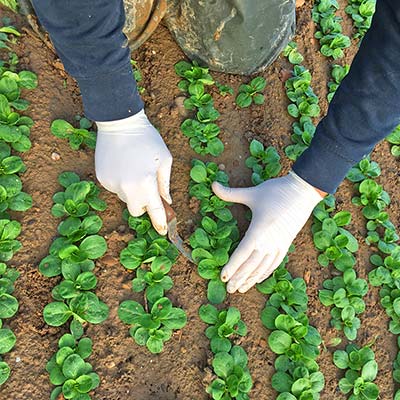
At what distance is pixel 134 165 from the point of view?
1.51 meters

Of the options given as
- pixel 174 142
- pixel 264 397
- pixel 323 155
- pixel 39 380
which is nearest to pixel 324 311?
pixel 264 397

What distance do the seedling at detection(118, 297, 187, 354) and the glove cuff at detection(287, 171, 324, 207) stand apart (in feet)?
1.67

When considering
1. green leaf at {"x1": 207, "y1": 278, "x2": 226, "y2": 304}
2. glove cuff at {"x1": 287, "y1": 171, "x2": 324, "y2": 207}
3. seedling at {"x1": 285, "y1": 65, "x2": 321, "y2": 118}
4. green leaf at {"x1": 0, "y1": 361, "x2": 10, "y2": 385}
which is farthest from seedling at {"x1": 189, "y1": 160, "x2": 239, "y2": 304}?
green leaf at {"x1": 0, "y1": 361, "x2": 10, "y2": 385}

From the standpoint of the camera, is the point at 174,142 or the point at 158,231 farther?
the point at 174,142

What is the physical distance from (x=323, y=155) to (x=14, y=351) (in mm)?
979

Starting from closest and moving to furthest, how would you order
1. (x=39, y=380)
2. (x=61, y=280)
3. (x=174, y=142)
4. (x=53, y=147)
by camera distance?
(x=39, y=380) → (x=61, y=280) → (x=53, y=147) → (x=174, y=142)

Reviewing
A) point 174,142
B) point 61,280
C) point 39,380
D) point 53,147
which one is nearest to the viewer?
point 39,380

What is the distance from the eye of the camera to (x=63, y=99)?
5.62ft

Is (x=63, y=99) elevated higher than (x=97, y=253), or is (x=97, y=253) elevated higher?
(x=63, y=99)

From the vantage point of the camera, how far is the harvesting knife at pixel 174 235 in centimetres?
159

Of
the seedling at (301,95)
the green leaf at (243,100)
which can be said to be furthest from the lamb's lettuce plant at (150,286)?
the seedling at (301,95)

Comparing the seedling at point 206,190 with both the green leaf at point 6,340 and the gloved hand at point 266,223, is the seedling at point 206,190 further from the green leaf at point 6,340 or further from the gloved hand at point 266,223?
the green leaf at point 6,340

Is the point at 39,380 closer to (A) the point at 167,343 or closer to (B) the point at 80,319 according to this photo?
(B) the point at 80,319

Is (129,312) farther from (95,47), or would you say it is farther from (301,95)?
(301,95)
